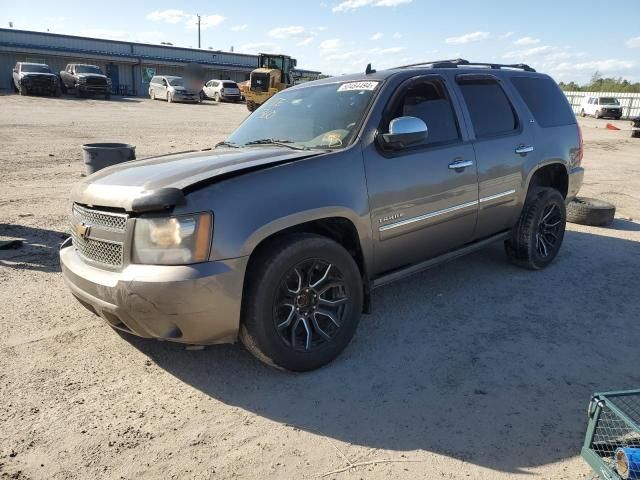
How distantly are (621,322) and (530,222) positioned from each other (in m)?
1.28

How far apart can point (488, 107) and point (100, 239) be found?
3.50 meters

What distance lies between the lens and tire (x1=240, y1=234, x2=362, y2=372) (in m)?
2.91

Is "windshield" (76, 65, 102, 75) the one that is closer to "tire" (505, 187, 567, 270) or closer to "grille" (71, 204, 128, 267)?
"grille" (71, 204, 128, 267)

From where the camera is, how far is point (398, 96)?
379cm

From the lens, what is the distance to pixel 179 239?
2701 millimetres

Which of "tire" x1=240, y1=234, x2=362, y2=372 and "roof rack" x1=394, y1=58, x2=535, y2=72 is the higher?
"roof rack" x1=394, y1=58, x2=535, y2=72

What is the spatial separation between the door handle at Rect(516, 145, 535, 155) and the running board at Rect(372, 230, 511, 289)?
80 cm

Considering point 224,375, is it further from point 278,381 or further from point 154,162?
point 154,162

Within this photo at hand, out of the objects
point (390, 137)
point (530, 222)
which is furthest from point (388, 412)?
point (530, 222)

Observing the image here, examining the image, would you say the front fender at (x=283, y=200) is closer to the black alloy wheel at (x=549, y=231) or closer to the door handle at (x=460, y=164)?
the door handle at (x=460, y=164)

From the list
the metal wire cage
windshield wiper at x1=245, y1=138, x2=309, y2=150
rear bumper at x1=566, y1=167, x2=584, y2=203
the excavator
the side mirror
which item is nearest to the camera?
the metal wire cage

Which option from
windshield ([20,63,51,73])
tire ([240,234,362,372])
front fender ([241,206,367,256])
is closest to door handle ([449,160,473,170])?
front fender ([241,206,367,256])

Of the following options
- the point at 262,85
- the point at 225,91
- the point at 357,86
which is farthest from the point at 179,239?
the point at 225,91

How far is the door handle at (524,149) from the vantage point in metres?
4.63
